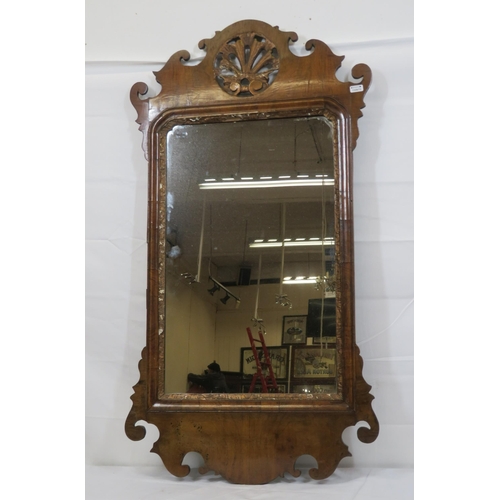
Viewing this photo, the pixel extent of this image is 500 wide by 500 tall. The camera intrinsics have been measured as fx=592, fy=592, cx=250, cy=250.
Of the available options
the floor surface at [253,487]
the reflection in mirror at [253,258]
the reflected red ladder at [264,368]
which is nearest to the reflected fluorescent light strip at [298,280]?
the reflection in mirror at [253,258]

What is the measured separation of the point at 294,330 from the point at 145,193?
18.1 inches

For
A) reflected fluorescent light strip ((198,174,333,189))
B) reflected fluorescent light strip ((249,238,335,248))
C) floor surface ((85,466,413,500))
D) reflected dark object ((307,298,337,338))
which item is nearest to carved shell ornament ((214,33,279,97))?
reflected fluorescent light strip ((198,174,333,189))

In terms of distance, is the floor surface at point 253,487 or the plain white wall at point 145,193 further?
the plain white wall at point 145,193

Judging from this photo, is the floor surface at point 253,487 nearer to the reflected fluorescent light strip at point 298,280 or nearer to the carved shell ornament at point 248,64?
the reflected fluorescent light strip at point 298,280

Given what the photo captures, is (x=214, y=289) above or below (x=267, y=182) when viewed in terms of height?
below

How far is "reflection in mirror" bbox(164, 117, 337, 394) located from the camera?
117 cm

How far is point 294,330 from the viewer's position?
3.81 ft

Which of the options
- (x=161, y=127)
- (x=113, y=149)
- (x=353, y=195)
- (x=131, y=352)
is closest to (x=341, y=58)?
(x=353, y=195)

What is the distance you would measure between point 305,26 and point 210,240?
52 centimetres

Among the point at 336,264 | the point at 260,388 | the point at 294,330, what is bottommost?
the point at 260,388

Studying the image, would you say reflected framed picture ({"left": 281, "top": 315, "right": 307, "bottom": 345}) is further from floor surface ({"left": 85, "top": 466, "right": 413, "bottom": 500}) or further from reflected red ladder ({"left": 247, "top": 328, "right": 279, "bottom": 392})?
floor surface ({"left": 85, "top": 466, "right": 413, "bottom": 500})

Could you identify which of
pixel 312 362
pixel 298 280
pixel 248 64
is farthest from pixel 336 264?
pixel 248 64

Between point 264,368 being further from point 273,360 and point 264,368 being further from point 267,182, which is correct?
point 267,182

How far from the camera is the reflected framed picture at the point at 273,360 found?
3.82 feet
